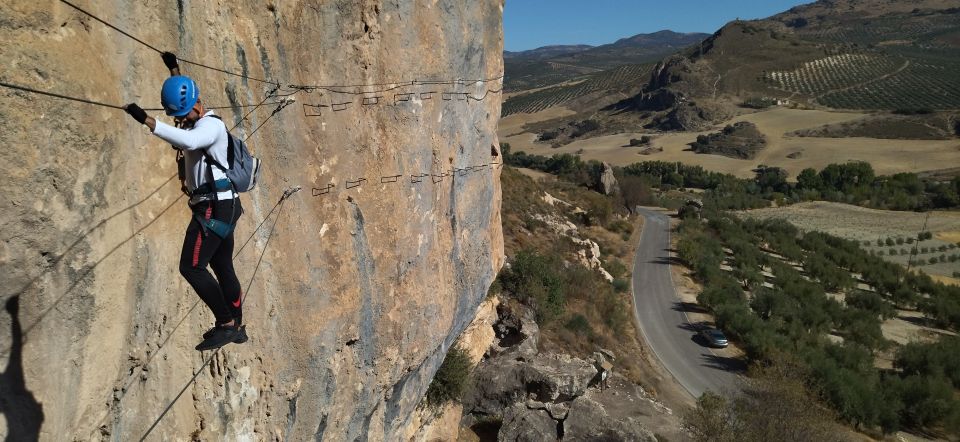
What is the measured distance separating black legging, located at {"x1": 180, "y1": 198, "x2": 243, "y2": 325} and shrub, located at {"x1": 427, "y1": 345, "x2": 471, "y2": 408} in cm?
739

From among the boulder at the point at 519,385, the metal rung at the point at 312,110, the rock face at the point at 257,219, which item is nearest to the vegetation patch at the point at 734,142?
the boulder at the point at 519,385

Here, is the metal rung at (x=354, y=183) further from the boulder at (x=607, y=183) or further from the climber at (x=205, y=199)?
the boulder at (x=607, y=183)

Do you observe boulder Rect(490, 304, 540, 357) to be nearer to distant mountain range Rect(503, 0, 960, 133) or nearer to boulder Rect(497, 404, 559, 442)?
boulder Rect(497, 404, 559, 442)

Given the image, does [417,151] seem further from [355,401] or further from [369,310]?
[355,401]

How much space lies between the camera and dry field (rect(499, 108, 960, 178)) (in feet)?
248

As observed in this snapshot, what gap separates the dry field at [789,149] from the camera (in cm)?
7556

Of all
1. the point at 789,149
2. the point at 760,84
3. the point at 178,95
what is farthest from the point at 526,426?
the point at 760,84

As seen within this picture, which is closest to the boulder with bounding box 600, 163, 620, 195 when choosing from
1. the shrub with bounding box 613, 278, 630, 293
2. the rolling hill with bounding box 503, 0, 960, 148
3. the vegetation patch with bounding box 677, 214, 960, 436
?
the vegetation patch with bounding box 677, 214, 960, 436

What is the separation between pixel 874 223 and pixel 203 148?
63.8 metres

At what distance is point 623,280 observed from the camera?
32.3 meters

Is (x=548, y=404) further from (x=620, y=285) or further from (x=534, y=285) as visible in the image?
(x=620, y=285)

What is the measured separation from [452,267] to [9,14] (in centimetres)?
645

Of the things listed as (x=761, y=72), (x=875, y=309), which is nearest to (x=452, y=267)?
(x=875, y=309)

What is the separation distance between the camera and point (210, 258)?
435 centimetres
